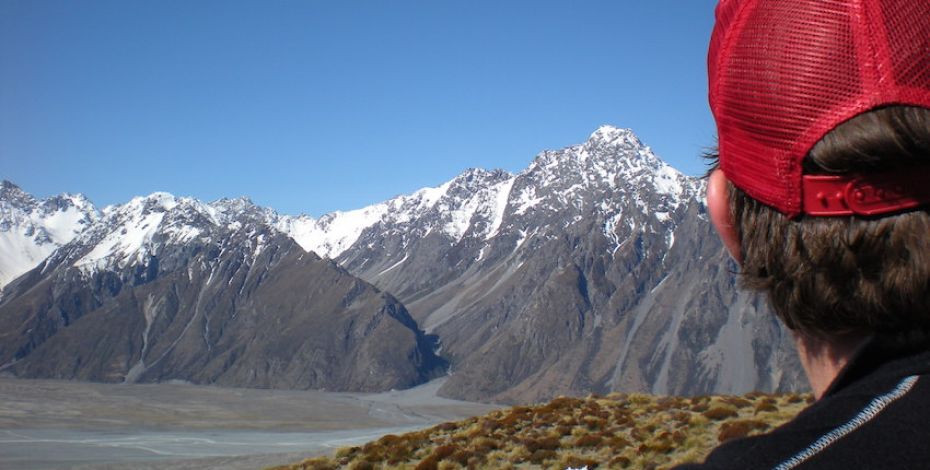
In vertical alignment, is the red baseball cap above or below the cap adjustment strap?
above

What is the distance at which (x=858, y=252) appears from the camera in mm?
2664

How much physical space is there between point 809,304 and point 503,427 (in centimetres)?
3477

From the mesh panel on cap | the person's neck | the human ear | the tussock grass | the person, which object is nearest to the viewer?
the person

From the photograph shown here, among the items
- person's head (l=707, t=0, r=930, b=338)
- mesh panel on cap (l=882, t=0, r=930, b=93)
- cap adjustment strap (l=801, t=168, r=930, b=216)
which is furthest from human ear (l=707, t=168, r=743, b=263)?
mesh panel on cap (l=882, t=0, r=930, b=93)

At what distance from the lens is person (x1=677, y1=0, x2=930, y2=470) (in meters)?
2.44

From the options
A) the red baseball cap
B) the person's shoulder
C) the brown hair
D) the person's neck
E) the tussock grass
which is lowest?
the tussock grass

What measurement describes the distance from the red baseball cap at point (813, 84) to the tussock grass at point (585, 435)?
2387 centimetres

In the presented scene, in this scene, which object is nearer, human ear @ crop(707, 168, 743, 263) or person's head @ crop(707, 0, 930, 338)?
person's head @ crop(707, 0, 930, 338)

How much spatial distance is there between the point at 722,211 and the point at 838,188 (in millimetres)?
492

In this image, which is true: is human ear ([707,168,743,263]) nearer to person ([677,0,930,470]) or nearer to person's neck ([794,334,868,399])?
person ([677,0,930,470])

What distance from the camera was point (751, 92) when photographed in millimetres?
2828

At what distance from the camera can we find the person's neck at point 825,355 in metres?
2.82

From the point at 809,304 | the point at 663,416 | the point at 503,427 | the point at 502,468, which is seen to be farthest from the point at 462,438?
the point at 809,304

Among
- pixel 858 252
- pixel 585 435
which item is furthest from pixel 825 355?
pixel 585 435
